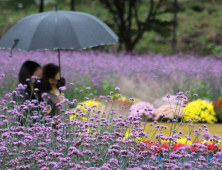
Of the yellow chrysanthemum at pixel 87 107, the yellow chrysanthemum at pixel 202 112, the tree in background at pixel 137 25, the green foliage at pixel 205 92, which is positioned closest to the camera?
the yellow chrysanthemum at pixel 87 107

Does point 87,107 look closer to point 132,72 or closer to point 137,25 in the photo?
point 132,72

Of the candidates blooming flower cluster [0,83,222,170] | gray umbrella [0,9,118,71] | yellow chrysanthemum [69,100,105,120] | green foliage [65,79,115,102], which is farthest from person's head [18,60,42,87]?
green foliage [65,79,115,102]

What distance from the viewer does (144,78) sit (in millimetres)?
7387

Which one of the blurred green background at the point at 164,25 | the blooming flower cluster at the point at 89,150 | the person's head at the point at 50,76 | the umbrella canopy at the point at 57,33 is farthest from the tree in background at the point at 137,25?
the blooming flower cluster at the point at 89,150

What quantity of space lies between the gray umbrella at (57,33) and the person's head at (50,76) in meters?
0.36

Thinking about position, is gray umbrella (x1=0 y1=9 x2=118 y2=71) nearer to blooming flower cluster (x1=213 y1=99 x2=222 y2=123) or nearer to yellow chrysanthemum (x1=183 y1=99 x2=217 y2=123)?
yellow chrysanthemum (x1=183 y1=99 x2=217 y2=123)

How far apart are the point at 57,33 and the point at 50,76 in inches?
26.1

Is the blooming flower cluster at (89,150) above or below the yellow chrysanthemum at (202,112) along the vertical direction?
above

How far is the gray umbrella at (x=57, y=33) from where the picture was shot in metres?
3.61

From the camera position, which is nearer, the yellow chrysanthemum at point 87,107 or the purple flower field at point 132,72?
the yellow chrysanthemum at point 87,107

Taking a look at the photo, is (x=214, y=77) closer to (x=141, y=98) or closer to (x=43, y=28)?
(x=141, y=98)

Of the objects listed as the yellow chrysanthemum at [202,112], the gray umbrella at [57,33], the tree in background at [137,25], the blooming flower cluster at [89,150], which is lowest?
the yellow chrysanthemum at [202,112]

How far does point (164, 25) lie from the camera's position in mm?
13586

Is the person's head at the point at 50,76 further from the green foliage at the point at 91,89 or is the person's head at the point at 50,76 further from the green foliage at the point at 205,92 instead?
the green foliage at the point at 205,92
